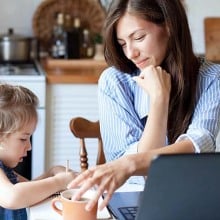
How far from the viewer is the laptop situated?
0.90 meters

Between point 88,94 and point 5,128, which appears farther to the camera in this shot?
point 88,94

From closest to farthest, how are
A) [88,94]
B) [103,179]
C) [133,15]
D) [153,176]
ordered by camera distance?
[153,176]
[103,179]
[133,15]
[88,94]

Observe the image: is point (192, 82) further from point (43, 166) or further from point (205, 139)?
point (43, 166)

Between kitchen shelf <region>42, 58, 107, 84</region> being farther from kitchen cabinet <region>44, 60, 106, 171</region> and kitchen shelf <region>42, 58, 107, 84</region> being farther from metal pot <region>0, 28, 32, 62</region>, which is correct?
metal pot <region>0, 28, 32, 62</region>

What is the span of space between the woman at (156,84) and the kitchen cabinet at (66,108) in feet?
3.57

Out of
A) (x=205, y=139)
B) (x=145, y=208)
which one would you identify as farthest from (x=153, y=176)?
(x=205, y=139)

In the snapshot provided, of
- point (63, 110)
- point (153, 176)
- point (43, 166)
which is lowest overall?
point (43, 166)

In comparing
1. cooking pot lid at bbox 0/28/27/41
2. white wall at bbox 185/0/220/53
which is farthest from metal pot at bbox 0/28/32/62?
white wall at bbox 185/0/220/53

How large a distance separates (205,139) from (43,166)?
154 centimetres

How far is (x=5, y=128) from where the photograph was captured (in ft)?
4.66

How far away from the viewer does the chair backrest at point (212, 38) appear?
3.34 meters

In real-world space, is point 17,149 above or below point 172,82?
below

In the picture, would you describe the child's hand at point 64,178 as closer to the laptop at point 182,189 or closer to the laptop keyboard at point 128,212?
the laptop keyboard at point 128,212

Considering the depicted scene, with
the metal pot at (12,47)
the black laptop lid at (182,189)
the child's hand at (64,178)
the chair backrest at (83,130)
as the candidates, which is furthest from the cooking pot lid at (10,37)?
the black laptop lid at (182,189)
